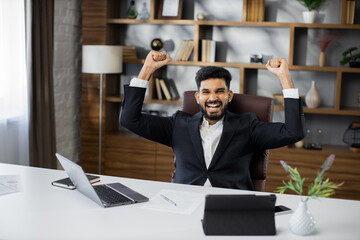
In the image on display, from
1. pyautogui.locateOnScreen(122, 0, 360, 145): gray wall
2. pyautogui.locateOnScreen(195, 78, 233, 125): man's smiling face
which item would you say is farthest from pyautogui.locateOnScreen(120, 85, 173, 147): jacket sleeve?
pyautogui.locateOnScreen(122, 0, 360, 145): gray wall

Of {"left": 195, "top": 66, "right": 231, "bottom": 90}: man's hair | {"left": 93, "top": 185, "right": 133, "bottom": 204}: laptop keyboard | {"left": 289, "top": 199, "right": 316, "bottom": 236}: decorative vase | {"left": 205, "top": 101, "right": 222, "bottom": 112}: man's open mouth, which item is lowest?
{"left": 93, "top": 185, "right": 133, "bottom": 204}: laptop keyboard

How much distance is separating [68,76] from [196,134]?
2.20 meters

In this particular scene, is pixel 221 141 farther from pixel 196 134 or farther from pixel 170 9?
pixel 170 9

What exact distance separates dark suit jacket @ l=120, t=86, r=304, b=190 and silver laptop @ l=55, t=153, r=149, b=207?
497 millimetres

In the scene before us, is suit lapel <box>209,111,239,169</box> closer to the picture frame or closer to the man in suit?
the man in suit

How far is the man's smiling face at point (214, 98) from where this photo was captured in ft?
8.38

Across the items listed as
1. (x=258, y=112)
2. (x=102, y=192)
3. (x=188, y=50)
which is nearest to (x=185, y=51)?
(x=188, y=50)

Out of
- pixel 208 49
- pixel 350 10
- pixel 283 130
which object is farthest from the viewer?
pixel 208 49

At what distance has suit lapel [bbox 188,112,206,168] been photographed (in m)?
2.56

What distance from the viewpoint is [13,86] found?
11.9 feet

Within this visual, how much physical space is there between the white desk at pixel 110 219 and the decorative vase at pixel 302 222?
0.08ft

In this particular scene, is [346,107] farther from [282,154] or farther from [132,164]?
[132,164]

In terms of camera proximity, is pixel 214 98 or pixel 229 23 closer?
pixel 214 98

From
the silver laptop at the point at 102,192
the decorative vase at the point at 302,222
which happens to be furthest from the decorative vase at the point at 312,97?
the decorative vase at the point at 302,222
